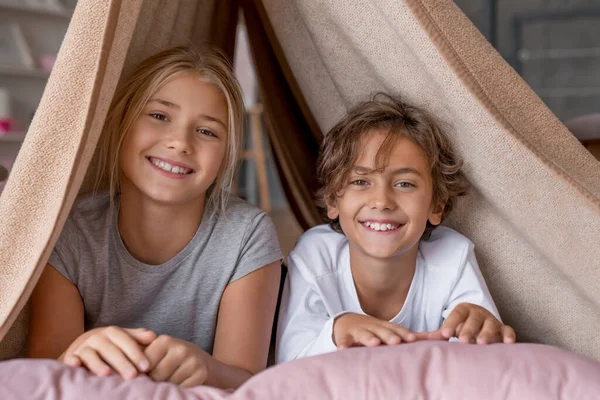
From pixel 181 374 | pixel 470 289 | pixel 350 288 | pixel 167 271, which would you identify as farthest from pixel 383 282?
pixel 181 374

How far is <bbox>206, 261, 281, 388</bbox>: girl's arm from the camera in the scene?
110 centimetres

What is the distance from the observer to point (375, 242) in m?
1.20

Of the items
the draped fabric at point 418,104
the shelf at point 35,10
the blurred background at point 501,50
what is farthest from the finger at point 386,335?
the shelf at point 35,10

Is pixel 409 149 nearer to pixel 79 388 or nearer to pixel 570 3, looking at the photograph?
pixel 79 388

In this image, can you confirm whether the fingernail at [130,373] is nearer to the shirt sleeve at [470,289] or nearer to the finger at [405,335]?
the finger at [405,335]

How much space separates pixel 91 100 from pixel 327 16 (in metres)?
0.51

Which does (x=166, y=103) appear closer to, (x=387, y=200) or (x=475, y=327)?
(x=387, y=200)

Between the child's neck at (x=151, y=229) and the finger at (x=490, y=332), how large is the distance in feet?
1.76

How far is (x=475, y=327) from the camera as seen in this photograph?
3.39ft

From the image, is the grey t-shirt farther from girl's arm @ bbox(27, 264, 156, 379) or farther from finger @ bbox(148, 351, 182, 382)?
finger @ bbox(148, 351, 182, 382)

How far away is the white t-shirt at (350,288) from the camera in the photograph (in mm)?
1198

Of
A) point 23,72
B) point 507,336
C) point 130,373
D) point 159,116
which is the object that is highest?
point 23,72

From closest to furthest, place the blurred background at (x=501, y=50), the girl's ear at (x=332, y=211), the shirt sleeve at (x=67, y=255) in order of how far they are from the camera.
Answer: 1. the shirt sleeve at (x=67, y=255)
2. the girl's ear at (x=332, y=211)
3. the blurred background at (x=501, y=50)

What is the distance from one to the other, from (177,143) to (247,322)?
12.7 inches
